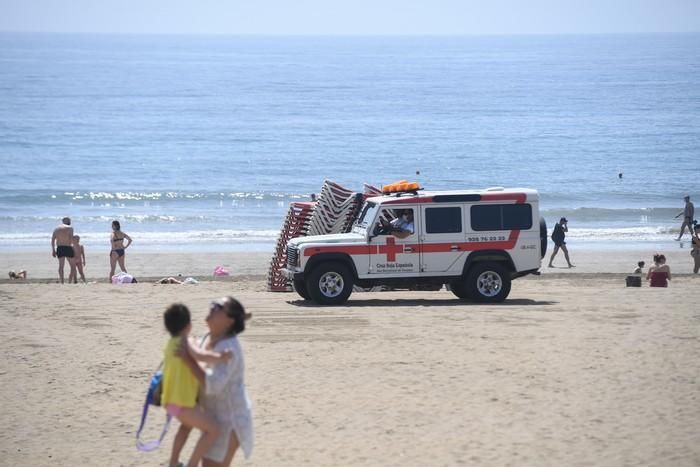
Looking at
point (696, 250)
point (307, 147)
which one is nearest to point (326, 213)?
point (696, 250)

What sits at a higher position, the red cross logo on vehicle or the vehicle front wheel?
the red cross logo on vehicle

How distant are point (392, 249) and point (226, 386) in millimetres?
9663

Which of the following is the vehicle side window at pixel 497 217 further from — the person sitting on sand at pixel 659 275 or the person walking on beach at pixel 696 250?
the person walking on beach at pixel 696 250

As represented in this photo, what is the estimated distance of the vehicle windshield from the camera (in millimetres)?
17188

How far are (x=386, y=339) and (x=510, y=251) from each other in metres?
3.81

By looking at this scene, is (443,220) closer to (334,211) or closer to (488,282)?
(488,282)

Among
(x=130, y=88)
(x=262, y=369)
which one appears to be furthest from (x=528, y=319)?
(x=130, y=88)

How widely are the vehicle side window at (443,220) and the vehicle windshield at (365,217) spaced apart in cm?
82

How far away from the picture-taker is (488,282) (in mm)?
17469

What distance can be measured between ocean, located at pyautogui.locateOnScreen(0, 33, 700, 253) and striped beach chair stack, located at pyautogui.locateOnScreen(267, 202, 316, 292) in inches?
423

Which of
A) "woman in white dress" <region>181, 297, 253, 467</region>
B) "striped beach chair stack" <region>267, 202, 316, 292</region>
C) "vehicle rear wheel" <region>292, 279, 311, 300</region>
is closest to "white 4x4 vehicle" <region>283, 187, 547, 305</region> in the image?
"vehicle rear wheel" <region>292, 279, 311, 300</region>

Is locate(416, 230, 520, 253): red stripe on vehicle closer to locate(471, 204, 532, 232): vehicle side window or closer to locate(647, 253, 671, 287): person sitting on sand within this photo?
locate(471, 204, 532, 232): vehicle side window

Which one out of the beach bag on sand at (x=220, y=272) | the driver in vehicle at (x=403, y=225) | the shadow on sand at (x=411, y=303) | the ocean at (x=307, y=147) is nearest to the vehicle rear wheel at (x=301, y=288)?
the shadow on sand at (x=411, y=303)

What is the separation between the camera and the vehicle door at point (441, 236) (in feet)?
56.3
